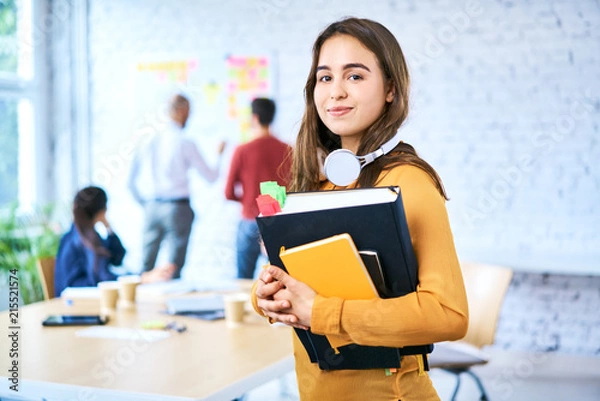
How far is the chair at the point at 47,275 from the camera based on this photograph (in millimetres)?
3229

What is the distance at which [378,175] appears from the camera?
124 cm

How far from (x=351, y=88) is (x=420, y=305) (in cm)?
40

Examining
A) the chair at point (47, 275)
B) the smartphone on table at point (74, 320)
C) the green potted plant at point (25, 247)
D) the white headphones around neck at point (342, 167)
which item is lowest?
the green potted plant at point (25, 247)

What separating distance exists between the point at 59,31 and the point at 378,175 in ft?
17.5

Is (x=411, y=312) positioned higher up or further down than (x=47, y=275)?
higher up

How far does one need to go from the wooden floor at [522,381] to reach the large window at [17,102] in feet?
9.36

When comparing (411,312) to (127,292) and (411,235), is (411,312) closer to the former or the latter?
(411,235)

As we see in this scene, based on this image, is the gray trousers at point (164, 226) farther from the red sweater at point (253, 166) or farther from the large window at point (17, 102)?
the large window at point (17, 102)

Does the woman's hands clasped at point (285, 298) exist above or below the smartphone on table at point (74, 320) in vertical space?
above

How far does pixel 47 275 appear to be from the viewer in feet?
10.7

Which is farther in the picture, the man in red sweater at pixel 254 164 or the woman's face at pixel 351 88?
the man in red sweater at pixel 254 164

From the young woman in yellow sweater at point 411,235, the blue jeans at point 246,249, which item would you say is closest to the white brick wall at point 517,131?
the blue jeans at point 246,249

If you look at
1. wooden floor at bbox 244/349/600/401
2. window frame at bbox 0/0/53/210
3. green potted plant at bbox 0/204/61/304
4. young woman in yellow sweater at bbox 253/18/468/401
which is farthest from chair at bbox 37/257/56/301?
window frame at bbox 0/0/53/210

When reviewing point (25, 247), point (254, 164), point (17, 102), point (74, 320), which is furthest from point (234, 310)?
point (17, 102)
